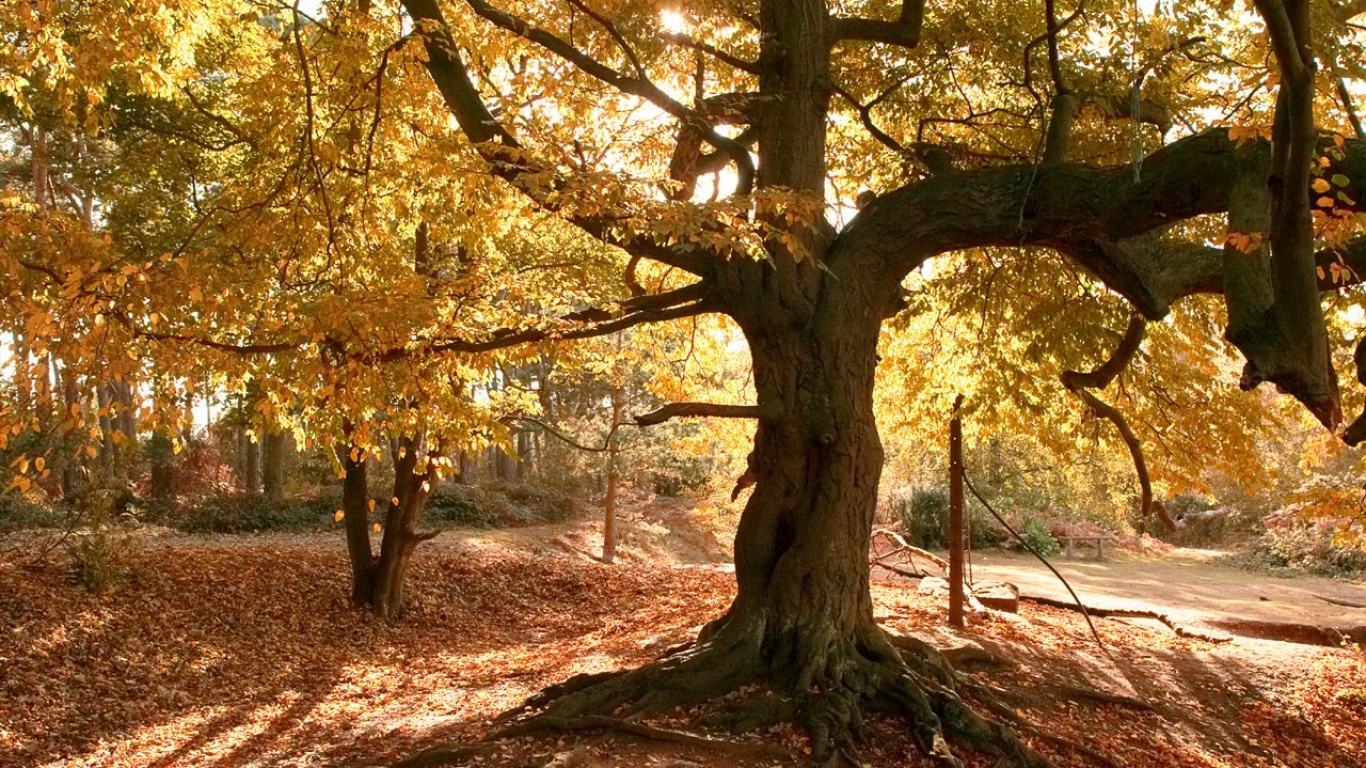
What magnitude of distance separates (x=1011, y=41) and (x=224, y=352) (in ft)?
23.1

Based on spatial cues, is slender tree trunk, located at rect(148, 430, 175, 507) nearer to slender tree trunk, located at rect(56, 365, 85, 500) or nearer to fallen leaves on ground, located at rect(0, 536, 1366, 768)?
slender tree trunk, located at rect(56, 365, 85, 500)

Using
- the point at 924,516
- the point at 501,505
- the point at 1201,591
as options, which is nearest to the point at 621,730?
the point at 1201,591

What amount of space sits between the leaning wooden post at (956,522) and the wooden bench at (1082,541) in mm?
16436

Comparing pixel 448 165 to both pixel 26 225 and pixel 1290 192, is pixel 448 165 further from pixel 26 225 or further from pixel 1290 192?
pixel 1290 192

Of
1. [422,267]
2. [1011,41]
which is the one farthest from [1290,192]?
[422,267]

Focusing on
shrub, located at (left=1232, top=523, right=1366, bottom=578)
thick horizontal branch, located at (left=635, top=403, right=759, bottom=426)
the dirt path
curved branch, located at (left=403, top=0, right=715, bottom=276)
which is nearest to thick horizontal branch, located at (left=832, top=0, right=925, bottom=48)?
curved branch, located at (left=403, top=0, right=715, bottom=276)

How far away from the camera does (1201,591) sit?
17.2 m

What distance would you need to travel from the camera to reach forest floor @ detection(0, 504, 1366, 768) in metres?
6.59

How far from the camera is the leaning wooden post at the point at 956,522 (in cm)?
909

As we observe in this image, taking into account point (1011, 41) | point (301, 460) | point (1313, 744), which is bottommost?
point (1313, 744)

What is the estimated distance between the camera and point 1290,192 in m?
3.27

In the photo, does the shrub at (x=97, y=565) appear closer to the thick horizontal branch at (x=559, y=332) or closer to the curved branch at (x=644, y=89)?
the thick horizontal branch at (x=559, y=332)

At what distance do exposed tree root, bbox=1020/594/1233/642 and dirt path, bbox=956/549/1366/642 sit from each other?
31 cm

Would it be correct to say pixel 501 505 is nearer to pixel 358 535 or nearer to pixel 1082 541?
pixel 358 535
